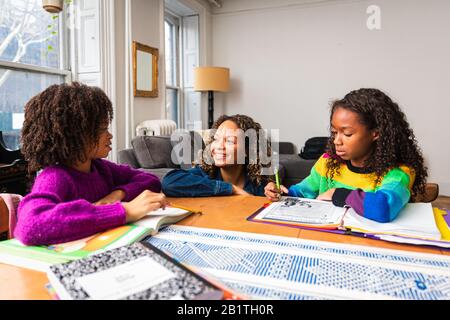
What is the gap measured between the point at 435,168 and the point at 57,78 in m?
4.47

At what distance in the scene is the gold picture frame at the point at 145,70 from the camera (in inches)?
139

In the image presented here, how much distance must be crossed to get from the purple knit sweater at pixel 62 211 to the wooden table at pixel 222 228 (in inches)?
4.4

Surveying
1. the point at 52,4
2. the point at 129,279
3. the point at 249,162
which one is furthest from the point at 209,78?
the point at 129,279

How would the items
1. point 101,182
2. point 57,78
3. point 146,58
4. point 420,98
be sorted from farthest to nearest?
point 420,98
point 146,58
point 57,78
point 101,182

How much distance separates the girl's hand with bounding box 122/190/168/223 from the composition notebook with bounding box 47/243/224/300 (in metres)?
0.25

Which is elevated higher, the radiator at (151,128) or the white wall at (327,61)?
the white wall at (327,61)

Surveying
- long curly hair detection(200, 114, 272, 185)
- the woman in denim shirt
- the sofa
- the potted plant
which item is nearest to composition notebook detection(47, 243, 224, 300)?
the woman in denim shirt

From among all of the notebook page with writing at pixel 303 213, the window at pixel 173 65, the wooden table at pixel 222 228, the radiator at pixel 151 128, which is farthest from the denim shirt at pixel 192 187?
the window at pixel 173 65

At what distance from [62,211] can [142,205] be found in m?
0.19

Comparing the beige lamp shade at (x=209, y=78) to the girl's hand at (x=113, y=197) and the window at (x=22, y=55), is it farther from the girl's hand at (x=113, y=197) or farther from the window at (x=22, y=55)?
the girl's hand at (x=113, y=197)

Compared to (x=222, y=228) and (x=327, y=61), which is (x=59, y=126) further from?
(x=327, y=61)
